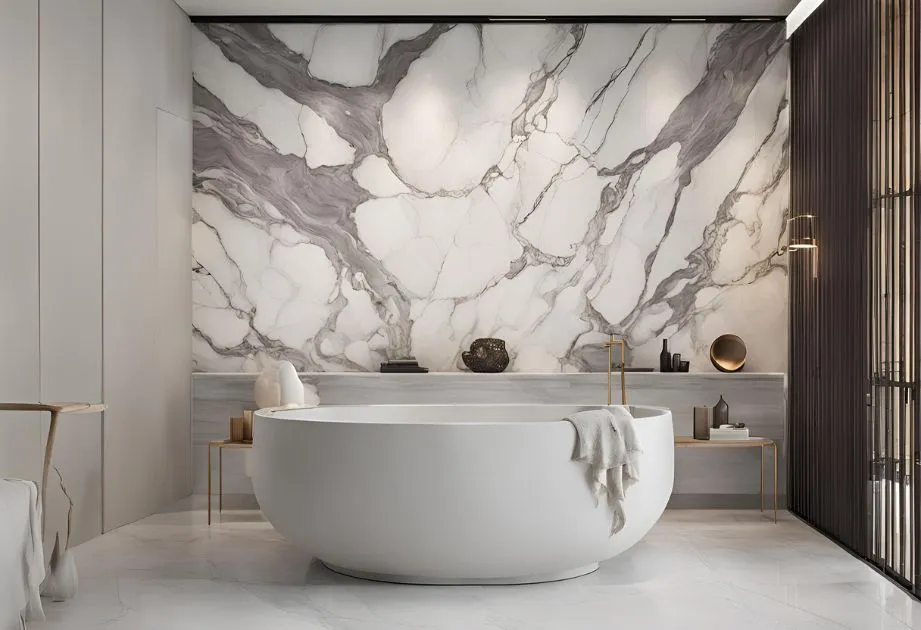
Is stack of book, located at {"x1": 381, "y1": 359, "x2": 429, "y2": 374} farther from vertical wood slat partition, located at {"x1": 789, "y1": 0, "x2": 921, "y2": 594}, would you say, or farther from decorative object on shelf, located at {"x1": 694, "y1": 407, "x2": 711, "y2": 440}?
vertical wood slat partition, located at {"x1": 789, "y1": 0, "x2": 921, "y2": 594}

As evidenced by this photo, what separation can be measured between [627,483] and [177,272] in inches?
114

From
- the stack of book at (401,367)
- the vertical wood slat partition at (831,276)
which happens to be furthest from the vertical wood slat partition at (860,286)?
the stack of book at (401,367)

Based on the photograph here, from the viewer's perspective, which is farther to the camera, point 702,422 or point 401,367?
point 401,367

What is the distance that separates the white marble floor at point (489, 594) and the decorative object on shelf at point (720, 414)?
0.73 m

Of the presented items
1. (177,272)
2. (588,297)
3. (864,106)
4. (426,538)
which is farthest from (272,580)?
(864,106)

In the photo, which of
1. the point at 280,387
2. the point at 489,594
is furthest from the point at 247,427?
the point at 489,594

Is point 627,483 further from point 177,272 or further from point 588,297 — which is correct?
point 177,272

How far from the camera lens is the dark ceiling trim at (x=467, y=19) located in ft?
17.8

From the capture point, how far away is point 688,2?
5.17 metres

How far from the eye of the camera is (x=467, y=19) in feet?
17.9

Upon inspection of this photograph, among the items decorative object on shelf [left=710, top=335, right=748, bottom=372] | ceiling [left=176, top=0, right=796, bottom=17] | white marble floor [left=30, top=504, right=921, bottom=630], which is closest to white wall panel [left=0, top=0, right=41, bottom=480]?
white marble floor [left=30, top=504, right=921, bottom=630]

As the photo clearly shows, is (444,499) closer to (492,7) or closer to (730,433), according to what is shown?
(730,433)

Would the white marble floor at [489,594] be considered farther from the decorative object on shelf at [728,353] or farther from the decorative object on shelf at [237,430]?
the decorative object on shelf at [728,353]

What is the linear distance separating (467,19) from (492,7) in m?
0.21
